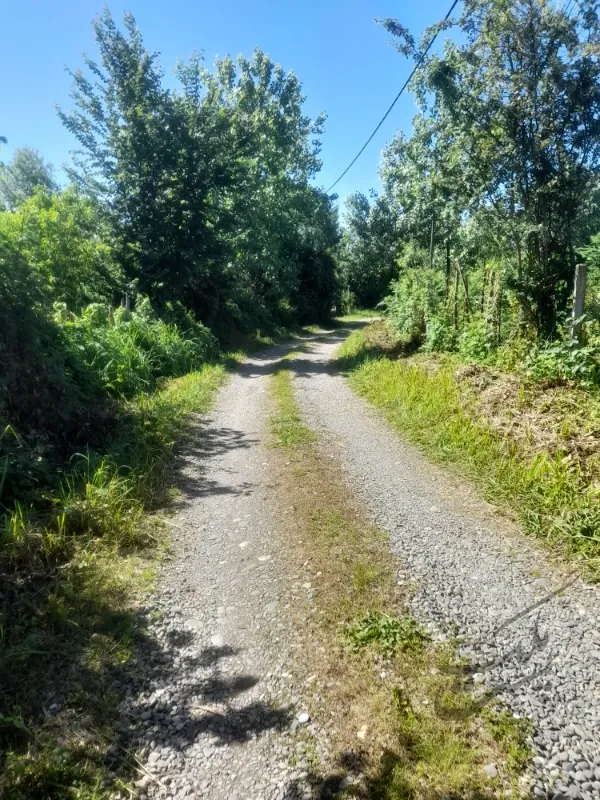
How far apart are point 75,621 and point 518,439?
15.5 feet

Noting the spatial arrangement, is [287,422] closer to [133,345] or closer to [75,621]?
[133,345]

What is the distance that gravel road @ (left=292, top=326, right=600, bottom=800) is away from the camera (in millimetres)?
2215

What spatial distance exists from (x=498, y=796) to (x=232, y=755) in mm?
1165

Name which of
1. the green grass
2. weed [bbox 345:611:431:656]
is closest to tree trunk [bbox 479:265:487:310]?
weed [bbox 345:611:431:656]

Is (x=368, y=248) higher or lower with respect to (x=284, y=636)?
higher

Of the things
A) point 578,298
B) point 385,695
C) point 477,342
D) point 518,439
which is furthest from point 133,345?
point 385,695

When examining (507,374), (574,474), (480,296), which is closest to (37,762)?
(574,474)

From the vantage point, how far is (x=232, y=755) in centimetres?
222

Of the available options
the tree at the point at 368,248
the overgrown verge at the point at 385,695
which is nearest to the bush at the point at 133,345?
the overgrown verge at the point at 385,695

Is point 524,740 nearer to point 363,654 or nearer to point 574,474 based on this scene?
point 363,654

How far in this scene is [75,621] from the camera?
10.1 ft

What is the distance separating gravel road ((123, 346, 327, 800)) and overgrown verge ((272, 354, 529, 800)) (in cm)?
15

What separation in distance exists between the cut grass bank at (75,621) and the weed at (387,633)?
4.40 ft

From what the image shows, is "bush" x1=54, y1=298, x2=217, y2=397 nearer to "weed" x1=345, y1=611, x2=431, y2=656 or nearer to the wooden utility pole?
"weed" x1=345, y1=611, x2=431, y2=656
